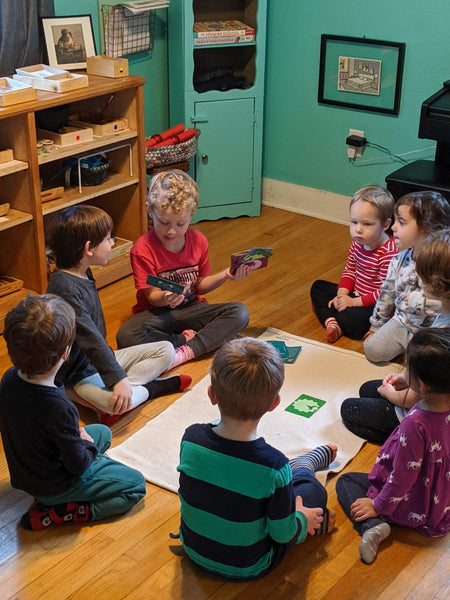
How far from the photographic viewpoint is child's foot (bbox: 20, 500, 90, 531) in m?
2.08

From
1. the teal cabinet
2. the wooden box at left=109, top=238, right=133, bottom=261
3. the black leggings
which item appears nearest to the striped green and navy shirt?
the black leggings

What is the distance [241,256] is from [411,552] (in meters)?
1.19

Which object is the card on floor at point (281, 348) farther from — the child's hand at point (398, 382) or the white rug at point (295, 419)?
the child's hand at point (398, 382)

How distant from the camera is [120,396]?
2438 millimetres

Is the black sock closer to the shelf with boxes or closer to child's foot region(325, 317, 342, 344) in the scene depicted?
child's foot region(325, 317, 342, 344)

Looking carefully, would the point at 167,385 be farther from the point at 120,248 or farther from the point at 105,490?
the point at 120,248

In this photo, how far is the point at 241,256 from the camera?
2.80 meters

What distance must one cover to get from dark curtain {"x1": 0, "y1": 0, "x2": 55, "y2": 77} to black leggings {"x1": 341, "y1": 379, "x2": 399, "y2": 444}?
198cm

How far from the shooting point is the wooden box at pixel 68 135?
10.4 ft

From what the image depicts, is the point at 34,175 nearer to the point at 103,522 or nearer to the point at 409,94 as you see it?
the point at 103,522

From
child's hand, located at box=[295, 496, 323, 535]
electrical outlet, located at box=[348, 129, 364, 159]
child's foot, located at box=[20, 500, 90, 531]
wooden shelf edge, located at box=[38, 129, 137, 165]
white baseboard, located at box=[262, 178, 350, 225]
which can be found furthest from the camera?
white baseboard, located at box=[262, 178, 350, 225]

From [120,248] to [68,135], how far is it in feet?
1.93

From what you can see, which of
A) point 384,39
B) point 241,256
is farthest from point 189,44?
point 241,256

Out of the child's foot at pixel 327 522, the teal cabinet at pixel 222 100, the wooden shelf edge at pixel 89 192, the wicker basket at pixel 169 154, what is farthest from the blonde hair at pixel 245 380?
the teal cabinet at pixel 222 100
